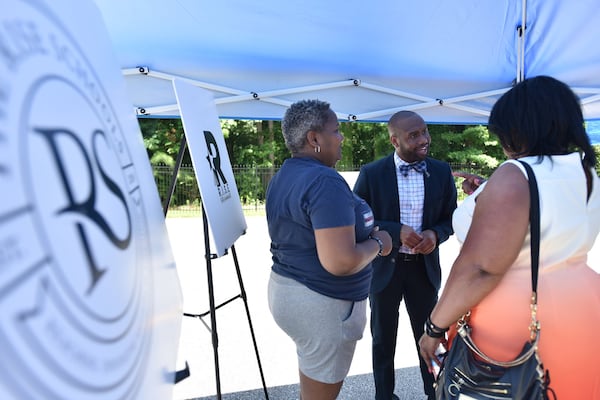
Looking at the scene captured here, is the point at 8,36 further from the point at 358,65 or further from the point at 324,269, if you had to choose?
the point at 358,65

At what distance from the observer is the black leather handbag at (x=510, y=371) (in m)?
1.22

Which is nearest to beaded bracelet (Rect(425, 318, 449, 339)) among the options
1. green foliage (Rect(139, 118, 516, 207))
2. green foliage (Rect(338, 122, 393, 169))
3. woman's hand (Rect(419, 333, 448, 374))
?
woman's hand (Rect(419, 333, 448, 374))

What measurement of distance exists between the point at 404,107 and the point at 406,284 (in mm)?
1323

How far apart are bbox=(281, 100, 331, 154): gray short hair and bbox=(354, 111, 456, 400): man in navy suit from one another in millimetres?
929

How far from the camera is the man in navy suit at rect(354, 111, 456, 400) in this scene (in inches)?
97.3

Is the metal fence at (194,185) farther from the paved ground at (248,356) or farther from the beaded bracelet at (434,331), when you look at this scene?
the beaded bracelet at (434,331)

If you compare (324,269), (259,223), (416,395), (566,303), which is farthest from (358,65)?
(259,223)

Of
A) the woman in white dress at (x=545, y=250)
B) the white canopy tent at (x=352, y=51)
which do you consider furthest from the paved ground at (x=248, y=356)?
the white canopy tent at (x=352, y=51)

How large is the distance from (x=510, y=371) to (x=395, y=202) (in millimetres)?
1354

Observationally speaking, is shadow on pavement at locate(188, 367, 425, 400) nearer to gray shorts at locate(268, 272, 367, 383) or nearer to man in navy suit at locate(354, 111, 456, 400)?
man in navy suit at locate(354, 111, 456, 400)

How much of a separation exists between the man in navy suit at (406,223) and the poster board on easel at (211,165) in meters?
0.90

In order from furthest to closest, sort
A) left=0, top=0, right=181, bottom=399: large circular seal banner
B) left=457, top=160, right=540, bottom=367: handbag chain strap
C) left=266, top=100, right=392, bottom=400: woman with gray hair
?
left=266, top=100, right=392, bottom=400: woman with gray hair, left=457, top=160, right=540, bottom=367: handbag chain strap, left=0, top=0, right=181, bottom=399: large circular seal banner

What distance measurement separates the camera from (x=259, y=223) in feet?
35.3

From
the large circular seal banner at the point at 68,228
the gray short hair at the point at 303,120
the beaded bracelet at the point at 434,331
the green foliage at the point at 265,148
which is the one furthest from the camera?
the green foliage at the point at 265,148
